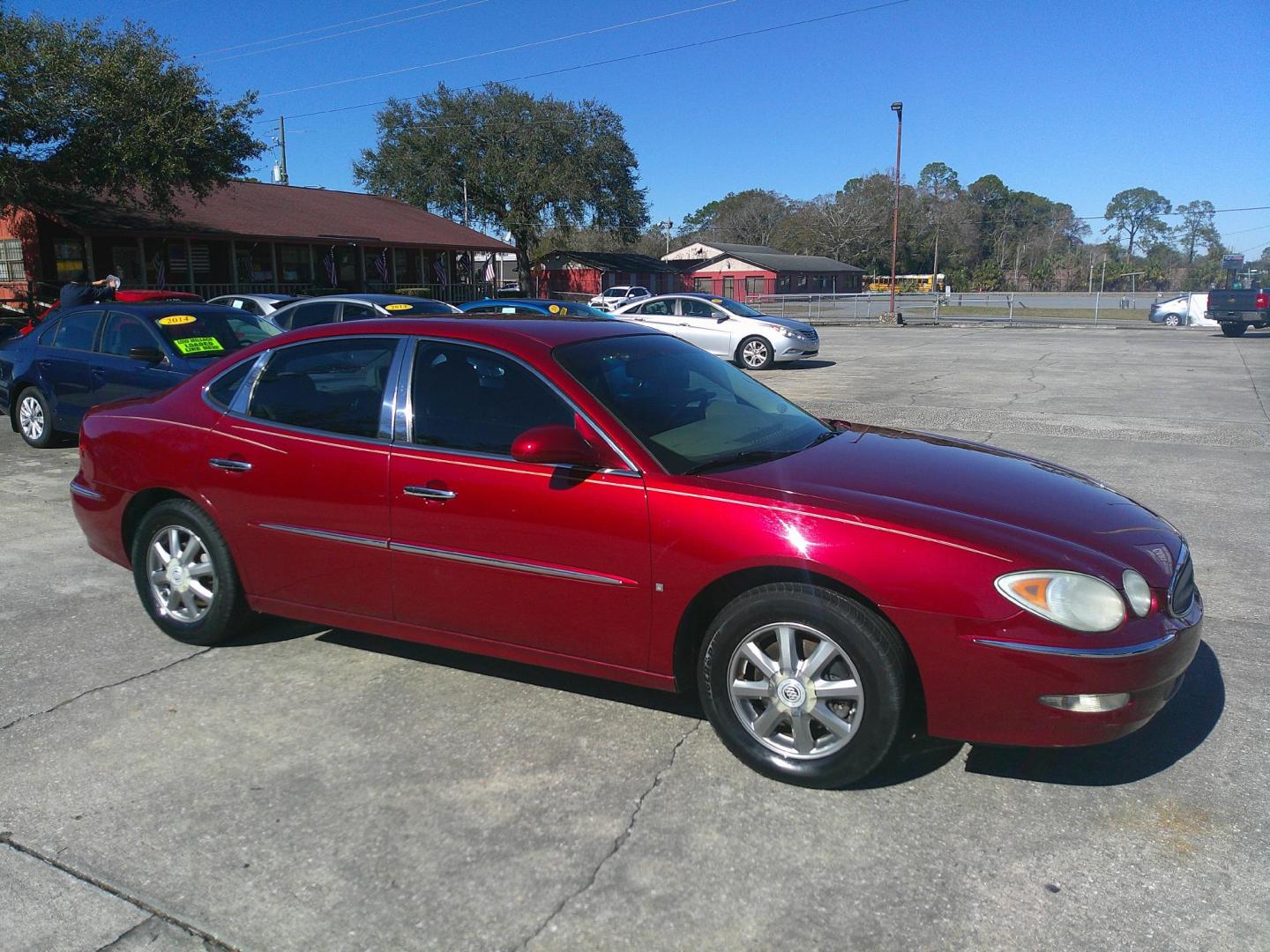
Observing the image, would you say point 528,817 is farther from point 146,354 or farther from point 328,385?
point 146,354

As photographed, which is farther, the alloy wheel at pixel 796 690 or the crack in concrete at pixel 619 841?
the alloy wheel at pixel 796 690

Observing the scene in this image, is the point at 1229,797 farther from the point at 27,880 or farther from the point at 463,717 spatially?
the point at 27,880

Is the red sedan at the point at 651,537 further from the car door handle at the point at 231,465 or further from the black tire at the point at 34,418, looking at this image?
the black tire at the point at 34,418

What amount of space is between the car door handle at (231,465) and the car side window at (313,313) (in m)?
10.1

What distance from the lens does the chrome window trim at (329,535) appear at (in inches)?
158

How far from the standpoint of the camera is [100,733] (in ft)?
12.4

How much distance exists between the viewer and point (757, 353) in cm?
1945

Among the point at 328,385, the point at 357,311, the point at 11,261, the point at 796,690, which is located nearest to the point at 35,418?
the point at 357,311

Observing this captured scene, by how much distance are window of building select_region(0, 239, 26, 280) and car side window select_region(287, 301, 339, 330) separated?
19.6 meters

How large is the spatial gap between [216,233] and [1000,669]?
32.7 m

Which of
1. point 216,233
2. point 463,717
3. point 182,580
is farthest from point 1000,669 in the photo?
point 216,233

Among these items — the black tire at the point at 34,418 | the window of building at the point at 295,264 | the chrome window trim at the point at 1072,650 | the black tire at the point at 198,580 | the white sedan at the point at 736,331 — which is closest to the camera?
the chrome window trim at the point at 1072,650

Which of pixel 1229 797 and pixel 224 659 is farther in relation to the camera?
pixel 224 659

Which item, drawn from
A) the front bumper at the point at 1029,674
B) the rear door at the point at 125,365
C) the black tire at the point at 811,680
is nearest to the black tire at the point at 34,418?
the rear door at the point at 125,365
